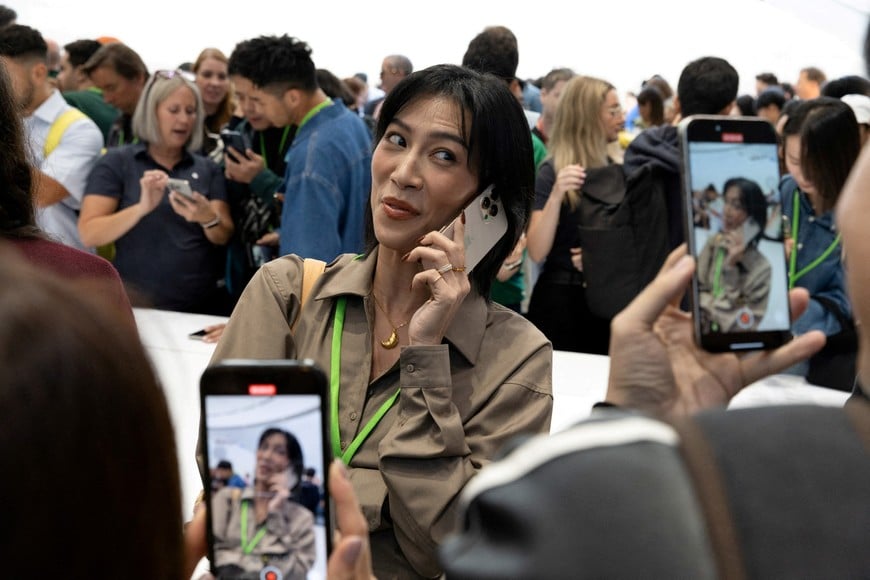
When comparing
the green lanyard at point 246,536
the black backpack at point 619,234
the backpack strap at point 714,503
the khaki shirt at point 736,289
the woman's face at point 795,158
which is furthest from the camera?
the black backpack at point 619,234

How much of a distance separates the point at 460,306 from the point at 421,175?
0.27m

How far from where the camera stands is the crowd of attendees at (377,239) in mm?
966

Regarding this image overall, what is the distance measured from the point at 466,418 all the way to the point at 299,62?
2374 mm

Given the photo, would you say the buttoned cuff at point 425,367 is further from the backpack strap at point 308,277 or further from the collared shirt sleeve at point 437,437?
the backpack strap at point 308,277

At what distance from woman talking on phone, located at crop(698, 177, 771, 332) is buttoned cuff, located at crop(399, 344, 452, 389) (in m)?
0.62

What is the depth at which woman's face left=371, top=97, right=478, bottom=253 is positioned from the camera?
5.98 ft

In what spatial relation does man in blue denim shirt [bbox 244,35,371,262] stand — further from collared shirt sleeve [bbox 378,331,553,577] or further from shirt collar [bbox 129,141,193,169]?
collared shirt sleeve [bbox 378,331,553,577]

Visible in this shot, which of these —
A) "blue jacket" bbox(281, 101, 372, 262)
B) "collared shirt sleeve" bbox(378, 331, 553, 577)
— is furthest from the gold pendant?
"blue jacket" bbox(281, 101, 372, 262)

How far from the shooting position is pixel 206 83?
5020 mm

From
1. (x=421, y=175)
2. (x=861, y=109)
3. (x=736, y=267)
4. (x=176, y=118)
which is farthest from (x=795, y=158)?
(x=736, y=267)

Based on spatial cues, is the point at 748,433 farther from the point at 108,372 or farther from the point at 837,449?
the point at 108,372

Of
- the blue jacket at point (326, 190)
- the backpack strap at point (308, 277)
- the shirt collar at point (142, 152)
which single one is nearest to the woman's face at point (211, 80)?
the shirt collar at point (142, 152)

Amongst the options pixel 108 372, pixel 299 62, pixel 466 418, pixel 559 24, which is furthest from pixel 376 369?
pixel 559 24

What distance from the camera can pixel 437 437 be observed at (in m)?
1.54
